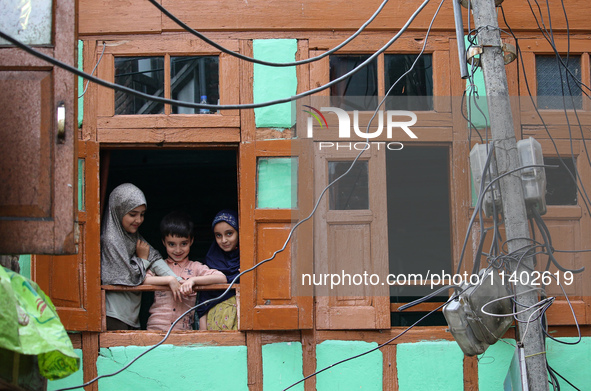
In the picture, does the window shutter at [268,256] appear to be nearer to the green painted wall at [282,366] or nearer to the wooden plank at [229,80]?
the green painted wall at [282,366]

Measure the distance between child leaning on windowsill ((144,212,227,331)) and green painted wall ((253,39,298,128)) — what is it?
1.12 m

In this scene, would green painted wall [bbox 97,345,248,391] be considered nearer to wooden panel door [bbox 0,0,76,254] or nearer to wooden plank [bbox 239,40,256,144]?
wooden plank [bbox 239,40,256,144]

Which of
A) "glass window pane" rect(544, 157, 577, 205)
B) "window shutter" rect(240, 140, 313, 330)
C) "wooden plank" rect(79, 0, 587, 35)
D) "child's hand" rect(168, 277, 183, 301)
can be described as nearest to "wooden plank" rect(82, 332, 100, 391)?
"child's hand" rect(168, 277, 183, 301)

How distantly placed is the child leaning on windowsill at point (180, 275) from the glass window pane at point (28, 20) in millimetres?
2066

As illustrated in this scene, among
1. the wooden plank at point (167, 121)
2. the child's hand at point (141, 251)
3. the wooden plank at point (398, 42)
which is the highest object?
the wooden plank at point (398, 42)

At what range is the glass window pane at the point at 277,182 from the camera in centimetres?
469

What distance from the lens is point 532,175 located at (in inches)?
138

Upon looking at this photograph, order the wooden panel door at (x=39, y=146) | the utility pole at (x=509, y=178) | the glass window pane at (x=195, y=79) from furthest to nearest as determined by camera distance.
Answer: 1. the glass window pane at (x=195, y=79)
2. the utility pole at (x=509, y=178)
3. the wooden panel door at (x=39, y=146)

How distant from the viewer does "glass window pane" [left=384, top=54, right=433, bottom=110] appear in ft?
16.1

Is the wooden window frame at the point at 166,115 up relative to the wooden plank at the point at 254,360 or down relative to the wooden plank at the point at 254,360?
up

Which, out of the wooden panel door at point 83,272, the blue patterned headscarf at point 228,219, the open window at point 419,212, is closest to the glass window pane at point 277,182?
the blue patterned headscarf at point 228,219

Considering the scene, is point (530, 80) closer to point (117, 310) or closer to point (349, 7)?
point (349, 7)

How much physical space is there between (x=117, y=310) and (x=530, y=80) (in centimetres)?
350

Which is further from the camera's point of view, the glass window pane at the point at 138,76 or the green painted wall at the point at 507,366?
the glass window pane at the point at 138,76
